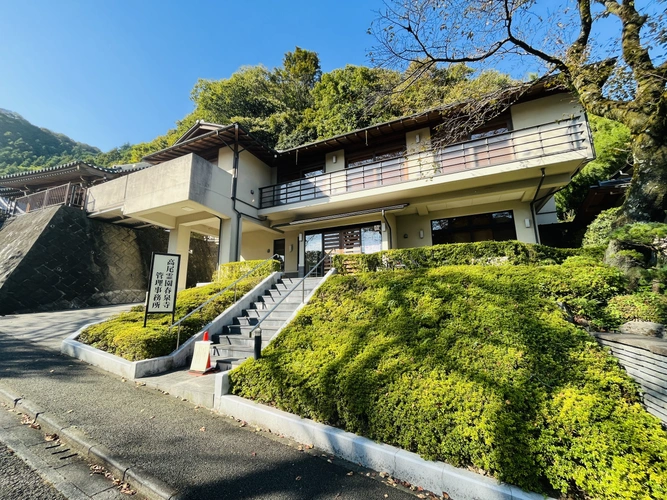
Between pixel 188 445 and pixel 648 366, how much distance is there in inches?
204

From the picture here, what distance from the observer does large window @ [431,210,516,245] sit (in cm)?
1093

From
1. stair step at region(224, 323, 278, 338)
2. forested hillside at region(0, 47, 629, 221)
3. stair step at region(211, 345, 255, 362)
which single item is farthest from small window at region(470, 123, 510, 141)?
stair step at region(211, 345, 255, 362)

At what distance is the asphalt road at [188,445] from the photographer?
266 cm

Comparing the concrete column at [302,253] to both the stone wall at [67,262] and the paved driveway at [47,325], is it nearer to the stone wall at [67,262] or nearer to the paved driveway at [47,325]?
the paved driveway at [47,325]

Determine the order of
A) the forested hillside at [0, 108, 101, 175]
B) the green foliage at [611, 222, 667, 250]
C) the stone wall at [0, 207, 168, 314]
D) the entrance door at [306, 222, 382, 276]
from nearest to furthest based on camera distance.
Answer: the green foliage at [611, 222, 667, 250] < the stone wall at [0, 207, 168, 314] < the entrance door at [306, 222, 382, 276] < the forested hillside at [0, 108, 101, 175]

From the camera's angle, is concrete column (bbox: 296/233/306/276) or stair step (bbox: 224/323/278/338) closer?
stair step (bbox: 224/323/278/338)

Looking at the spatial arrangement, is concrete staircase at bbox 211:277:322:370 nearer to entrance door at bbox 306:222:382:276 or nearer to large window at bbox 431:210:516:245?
entrance door at bbox 306:222:382:276

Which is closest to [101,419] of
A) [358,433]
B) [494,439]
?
[358,433]

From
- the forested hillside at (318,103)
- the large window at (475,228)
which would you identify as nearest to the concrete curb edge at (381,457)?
the forested hillside at (318,103)

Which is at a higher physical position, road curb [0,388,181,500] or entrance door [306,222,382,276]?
entrance door [306,222,382,276]

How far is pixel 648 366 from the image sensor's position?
294cm

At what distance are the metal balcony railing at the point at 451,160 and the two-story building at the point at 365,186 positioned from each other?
45 millimetres

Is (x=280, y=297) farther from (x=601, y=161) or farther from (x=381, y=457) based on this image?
(x=601, y=161)

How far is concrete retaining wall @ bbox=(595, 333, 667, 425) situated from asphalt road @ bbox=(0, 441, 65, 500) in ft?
18.4
